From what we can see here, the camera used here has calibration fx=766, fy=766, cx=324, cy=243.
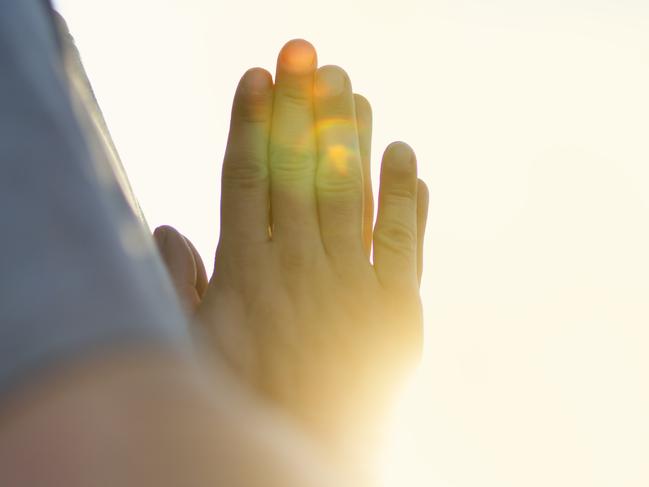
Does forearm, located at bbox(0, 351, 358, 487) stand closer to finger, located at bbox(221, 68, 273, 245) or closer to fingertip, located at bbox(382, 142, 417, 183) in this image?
finger, located at bbox(221, 68, 273, 245)

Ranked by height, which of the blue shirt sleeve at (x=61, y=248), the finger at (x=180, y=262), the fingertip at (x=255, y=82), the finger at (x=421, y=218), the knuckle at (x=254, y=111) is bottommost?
the finger at (x=421, y=218)

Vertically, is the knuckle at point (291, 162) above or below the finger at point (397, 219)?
above

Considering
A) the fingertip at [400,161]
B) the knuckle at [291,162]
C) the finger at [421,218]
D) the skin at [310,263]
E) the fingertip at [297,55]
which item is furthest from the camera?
the finger at [421,218]

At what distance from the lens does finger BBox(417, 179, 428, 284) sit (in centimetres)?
214

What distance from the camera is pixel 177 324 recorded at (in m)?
0.31

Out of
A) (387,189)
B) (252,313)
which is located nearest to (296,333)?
(252,313)

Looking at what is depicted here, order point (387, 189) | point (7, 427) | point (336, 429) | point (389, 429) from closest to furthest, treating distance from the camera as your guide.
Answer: point (7, 427) → point (336, 429) → point (389, 429) → point (387, 189)

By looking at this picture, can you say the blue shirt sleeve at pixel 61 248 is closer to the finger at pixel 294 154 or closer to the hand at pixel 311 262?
the hand at pixel 311 262

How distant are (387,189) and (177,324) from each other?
175 cm

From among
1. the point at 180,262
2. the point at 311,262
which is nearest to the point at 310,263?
the point at 311,262

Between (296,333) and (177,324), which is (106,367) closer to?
(177,324)

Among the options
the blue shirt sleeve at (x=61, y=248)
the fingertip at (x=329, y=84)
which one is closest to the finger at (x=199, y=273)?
the fingertip at (x=329, y=84)

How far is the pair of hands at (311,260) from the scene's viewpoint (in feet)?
5.43

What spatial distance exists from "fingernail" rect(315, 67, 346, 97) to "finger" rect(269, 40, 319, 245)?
0.02 metres
